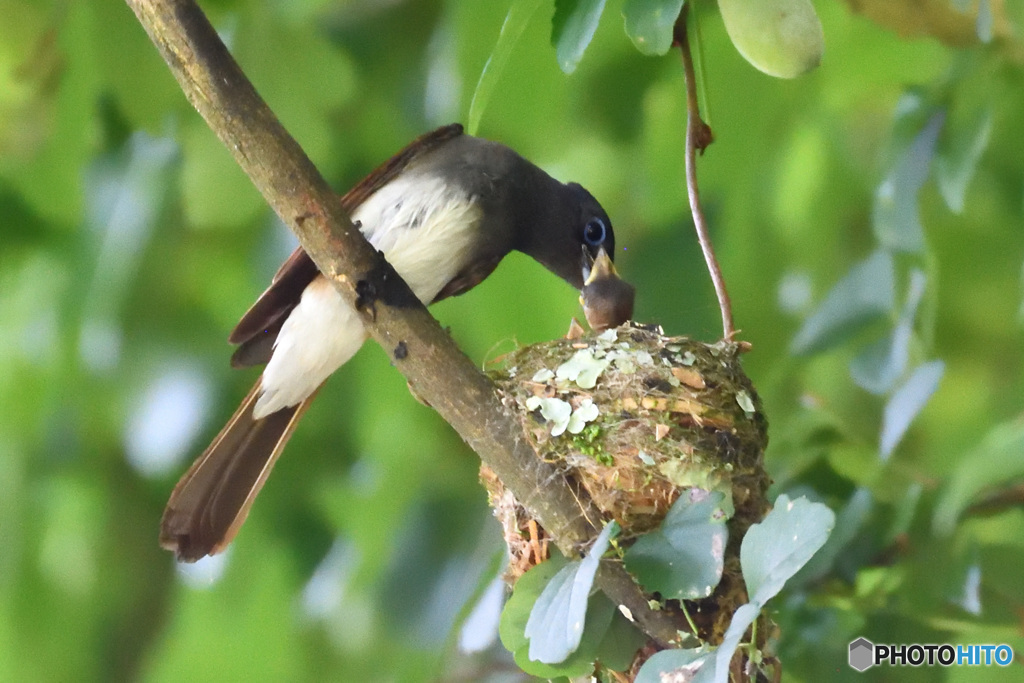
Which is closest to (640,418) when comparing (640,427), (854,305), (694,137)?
(640,427)

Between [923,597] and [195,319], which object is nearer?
[923,597]

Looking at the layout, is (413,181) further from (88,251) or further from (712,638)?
(88,251)

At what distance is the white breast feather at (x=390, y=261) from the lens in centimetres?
120

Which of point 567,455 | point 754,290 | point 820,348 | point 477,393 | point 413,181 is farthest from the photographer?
point 754,290

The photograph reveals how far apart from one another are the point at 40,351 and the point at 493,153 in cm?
111

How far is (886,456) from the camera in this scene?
5.08ft

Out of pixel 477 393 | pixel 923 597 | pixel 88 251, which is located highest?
pixel 88 251

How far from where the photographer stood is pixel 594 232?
135 cm

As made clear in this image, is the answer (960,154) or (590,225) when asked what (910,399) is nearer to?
(960,154)

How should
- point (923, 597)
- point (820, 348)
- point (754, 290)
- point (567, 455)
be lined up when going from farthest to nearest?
point (754, 290), point (820, 348), point (923, 597), point (567, 455)

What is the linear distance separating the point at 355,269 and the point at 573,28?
1.05 feet

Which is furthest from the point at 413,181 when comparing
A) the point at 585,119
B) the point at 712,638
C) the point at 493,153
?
the point at 712,638
